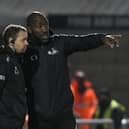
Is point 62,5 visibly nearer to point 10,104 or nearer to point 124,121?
point 124,121

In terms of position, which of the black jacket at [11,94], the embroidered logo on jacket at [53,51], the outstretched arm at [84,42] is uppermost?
the outstretched arm at [84,42]

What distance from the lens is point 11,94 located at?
615 cm

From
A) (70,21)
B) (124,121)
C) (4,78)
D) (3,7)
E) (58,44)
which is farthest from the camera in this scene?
(70,21)

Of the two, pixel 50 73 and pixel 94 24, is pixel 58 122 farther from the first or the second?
pixel 94 24

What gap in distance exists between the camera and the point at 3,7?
12.8m

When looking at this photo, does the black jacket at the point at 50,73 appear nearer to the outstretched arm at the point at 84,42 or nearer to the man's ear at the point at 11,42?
the outstretched arm at the point at 84,42

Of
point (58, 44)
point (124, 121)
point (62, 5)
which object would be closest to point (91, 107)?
point (62, 5)

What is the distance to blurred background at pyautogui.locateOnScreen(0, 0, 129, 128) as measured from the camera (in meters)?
12.9

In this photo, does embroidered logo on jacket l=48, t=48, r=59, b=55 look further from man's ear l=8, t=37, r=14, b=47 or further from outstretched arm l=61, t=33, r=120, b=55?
man's ear l=8, t=37, r=14, b=47

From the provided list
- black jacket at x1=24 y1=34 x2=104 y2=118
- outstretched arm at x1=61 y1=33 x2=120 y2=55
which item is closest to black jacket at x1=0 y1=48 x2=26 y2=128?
black jacket at x1=24 y1=34 x2=104 y2=118

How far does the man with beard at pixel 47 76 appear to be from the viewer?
6402 millimetres

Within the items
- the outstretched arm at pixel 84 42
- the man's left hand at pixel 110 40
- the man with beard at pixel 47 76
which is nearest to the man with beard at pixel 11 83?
the man with beard at pixel 47 76

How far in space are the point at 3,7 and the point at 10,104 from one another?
6.75 m

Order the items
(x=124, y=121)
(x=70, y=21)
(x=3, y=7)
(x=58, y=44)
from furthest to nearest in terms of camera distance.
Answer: (x=70, y=21), (x=3, y=7), (x=124, y=121), (x=58, y=44)
